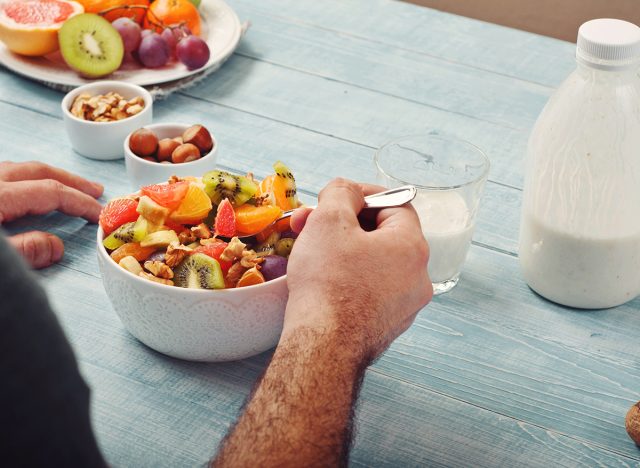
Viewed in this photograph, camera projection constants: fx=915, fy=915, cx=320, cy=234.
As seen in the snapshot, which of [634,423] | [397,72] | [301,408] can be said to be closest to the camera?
[301,408]

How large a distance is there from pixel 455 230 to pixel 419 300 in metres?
0.17

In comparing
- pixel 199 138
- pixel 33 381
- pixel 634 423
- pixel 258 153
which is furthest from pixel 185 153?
pixel 33 381

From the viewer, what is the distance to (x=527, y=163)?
0.98m

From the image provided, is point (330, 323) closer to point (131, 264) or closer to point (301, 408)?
point (301, 408)

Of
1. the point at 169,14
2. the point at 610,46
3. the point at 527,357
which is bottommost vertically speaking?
the point at 527,357

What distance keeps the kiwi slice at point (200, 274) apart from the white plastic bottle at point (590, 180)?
1.18ft

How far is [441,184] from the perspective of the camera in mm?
1064

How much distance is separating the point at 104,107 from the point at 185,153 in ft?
0.64

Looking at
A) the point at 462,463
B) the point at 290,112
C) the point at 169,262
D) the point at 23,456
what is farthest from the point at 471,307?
the point at 23,456

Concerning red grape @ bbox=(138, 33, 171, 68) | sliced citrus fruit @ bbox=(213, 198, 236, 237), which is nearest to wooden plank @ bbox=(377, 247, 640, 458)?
sliced citrus fruit @ bbox=(213, 198, 236, 237)

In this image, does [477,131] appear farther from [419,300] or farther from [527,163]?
[419,300]

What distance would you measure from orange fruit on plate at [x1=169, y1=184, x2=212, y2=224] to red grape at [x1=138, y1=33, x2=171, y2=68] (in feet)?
1.84

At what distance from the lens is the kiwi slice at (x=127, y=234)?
867mm

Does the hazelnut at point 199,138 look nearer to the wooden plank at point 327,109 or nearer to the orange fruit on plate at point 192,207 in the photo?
the wooden plank at point 327,109
